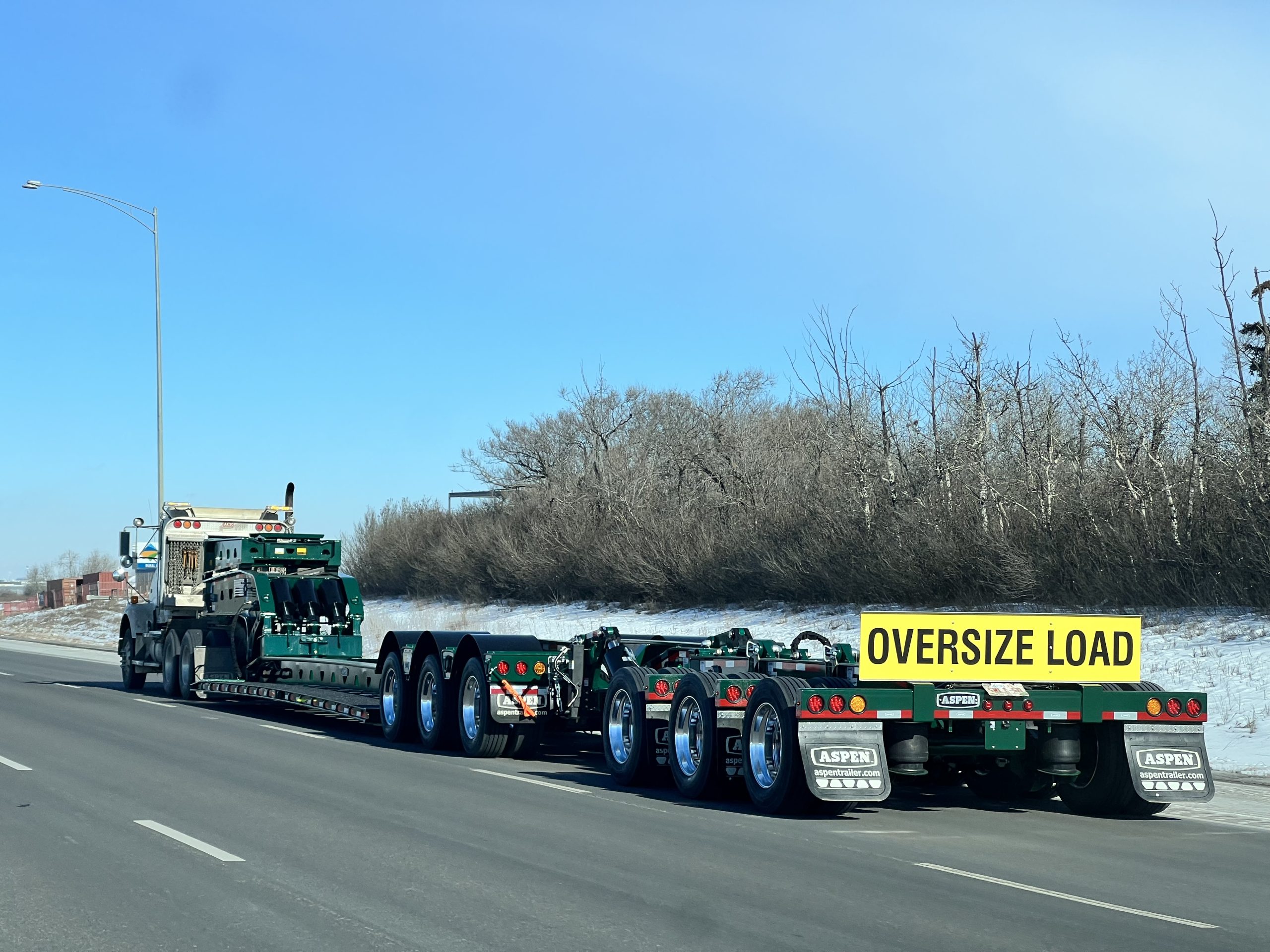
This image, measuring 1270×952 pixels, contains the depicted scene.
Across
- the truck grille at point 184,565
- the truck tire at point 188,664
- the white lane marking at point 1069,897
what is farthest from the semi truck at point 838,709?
the truck grille at point 184,565

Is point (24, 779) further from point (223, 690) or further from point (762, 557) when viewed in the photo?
point (762, 557)

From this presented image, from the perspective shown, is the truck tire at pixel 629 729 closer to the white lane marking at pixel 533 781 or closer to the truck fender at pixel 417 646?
the white lane marking at pixel 533 781

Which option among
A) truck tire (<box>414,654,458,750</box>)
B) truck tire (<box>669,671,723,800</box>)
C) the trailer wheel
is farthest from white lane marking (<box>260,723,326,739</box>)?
the trailer wheel

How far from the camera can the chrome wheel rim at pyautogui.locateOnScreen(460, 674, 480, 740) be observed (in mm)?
16031

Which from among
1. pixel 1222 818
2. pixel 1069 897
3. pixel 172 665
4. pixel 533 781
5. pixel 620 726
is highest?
pixel 172 665

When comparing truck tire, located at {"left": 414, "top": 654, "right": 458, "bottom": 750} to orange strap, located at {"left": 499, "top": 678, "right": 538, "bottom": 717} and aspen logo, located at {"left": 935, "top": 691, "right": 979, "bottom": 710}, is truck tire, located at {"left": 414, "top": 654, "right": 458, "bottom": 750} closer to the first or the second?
orange strap, located at {"left": 499, "top": 678, "right": 538, "bottom": 717}

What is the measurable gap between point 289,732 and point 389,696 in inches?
76.7

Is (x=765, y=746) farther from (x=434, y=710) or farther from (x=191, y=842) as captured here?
(x=434, y=710)

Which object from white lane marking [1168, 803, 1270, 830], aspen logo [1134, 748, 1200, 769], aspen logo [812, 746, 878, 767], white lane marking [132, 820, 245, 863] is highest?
aspen logo [812, 746, 878, 767]

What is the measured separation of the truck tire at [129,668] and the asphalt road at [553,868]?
43.3 ft

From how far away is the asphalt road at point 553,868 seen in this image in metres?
7.28

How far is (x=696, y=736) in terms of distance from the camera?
42.0ft

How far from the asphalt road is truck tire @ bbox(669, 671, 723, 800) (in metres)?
0.29

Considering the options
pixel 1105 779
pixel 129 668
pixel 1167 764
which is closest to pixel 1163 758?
pixel 1167 764
